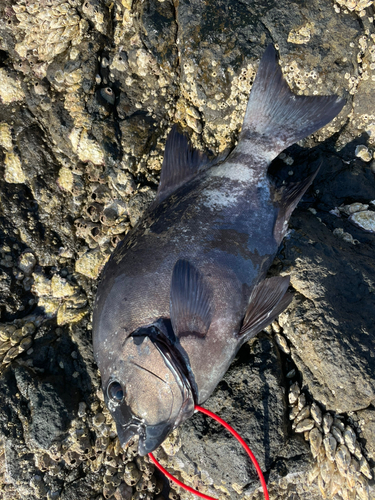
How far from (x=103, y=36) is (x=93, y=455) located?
3944 mm

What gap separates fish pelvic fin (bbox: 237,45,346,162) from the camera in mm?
2662

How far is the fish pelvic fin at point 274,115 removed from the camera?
105 inches

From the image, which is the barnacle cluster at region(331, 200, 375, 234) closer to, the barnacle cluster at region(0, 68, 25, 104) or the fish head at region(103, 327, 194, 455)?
the fish head at region(103, 327, 194, 455)

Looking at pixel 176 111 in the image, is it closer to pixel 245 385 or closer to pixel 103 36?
pixel 103 36

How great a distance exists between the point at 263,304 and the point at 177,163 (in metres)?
1.38

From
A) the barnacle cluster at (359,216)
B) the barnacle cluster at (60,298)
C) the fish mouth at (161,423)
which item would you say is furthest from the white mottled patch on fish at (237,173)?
the barnacle cluster at (60,298)

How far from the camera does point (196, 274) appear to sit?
2283 millimetres

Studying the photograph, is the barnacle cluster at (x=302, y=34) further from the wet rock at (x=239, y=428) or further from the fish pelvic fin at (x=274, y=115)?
the wet rock at (x=239, y=428)

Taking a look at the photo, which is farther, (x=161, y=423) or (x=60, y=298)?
(x=60, y=298)

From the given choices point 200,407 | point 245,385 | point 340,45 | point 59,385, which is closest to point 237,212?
point 245,385

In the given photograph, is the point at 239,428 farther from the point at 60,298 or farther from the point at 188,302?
the point at 60,298

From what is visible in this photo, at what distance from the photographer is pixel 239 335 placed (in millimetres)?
2371

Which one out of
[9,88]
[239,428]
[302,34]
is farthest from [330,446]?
[9,88]

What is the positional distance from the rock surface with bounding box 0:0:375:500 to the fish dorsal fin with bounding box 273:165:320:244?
0.22m
